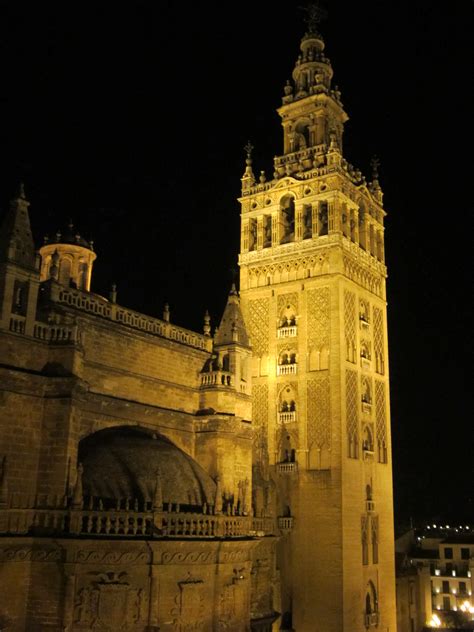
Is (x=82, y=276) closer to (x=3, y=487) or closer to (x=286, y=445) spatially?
(x=286, y=445)

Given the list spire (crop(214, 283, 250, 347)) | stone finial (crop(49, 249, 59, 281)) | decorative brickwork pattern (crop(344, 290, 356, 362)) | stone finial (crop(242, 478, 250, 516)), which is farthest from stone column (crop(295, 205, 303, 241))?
stone finial (crop(242, 478, 250, 516))

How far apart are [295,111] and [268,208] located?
554cm

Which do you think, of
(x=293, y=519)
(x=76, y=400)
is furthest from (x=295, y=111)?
(x=76, y=400)

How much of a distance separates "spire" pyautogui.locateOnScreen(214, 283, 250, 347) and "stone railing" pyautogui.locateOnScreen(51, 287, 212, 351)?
611 mm

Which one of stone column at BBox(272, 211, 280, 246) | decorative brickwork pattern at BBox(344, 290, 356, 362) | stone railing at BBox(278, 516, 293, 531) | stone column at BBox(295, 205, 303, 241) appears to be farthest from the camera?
stone column at BBox(272, 211, 280, 246)

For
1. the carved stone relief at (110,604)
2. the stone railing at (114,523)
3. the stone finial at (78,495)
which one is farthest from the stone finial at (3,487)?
the carved stone relief at (110,604)

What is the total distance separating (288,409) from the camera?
3173 centimetres

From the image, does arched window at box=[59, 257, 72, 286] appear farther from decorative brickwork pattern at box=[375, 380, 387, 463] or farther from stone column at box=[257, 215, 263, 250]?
decorative brickwork pattern at box=[375, 380, 387, 463]

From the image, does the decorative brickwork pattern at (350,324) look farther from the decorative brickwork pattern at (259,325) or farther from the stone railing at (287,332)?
the decorative brickwork pattern at (259,325)

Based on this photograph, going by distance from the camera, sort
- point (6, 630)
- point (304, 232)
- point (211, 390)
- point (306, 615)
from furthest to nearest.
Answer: point (304, 232)
point (306, 615)
point (211, 390)
point (6, 630)

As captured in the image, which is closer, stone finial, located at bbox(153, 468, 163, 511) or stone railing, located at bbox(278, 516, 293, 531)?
stone finial, located at bbox(153, 468, 163, 511)

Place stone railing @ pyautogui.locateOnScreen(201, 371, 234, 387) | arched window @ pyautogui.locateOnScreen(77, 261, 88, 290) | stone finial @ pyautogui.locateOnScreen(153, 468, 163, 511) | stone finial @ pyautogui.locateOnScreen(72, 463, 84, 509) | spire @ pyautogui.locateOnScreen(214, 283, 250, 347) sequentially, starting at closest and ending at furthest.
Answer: stone finial @ pyautogui.locateOnScreen(72, 463, 84, 509) < stone finial @ pyautogui.locateOnScreen(153, 468, 163, 511) < stone railing @ pyautogui.locateOnScreen(201, 371, 234, 387) < spire @ pyautogui.locateOnScreen(214, 283, 250, 347) < arched window @ pyautogui.locateOnScreen(77, 261, 88, 290)

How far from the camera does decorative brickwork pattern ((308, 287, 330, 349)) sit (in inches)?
1234

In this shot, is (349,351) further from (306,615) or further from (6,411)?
(6,411)
